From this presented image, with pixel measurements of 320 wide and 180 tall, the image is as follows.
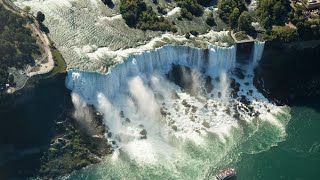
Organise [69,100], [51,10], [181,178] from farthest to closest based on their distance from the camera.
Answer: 1. [51,10]
2. [69,100]
3. [181,178]

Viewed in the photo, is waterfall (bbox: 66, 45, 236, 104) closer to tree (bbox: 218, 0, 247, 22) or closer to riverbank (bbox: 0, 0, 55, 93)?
riverbank (bbox: 0, 0, 55, 93)

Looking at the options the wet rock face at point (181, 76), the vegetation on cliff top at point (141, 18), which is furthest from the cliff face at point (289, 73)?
the vegetation on cliff top at point (141, 18)

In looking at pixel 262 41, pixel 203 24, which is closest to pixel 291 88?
pixel 262 41

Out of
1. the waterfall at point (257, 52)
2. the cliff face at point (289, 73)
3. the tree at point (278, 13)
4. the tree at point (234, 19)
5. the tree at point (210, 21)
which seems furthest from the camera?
the tree at point (210, 21)

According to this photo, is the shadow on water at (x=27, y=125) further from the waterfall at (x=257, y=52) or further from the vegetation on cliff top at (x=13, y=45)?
the waterfall at (x=257, y=52)

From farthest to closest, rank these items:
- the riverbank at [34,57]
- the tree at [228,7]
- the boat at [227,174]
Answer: the tree at [228,7], the riverbank at [34,57], the boat at [227,174]

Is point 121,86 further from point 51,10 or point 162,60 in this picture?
point 51,10

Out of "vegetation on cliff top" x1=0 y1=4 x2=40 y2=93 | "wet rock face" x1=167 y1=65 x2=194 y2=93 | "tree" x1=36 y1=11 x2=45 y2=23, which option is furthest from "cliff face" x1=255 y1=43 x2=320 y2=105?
"vegetation on cliff top" x1=0 y1=4 x2=40 y2=93

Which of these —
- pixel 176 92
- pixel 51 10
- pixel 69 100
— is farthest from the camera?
pixel 51 10
